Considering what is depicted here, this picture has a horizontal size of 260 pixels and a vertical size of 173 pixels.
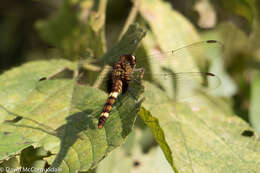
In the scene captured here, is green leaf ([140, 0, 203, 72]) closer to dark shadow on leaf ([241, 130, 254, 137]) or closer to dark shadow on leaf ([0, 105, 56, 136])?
dark shadow on leaf ([241, 130, 254, 137])

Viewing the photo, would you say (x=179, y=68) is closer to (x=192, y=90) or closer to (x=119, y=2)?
(x=192, y=90)

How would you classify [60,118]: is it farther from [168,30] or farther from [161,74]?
[168,30]

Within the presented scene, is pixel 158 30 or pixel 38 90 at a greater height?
pixel 158 30

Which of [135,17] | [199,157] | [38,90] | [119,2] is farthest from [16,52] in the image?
[199,157]

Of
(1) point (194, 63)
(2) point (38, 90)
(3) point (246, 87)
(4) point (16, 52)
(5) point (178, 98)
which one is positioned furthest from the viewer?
(4) point (16, 52)

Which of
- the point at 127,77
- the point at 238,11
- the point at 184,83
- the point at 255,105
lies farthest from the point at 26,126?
the point at 238,11

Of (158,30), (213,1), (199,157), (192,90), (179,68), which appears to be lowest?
(199,157)

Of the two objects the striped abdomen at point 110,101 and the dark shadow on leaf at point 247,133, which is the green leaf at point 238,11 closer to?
the dark shadow on leaf at point 247,133
